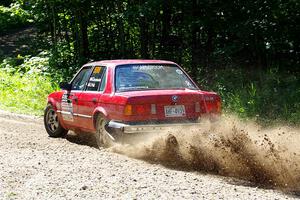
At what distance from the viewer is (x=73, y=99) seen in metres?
9.84

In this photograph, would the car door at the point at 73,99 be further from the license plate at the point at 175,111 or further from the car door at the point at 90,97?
the license plate at the point at 175,111

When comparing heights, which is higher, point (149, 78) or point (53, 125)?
point (149, 78)

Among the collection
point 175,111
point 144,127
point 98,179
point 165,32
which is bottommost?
point 98,179

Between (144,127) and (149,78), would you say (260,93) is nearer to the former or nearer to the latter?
(149,78)

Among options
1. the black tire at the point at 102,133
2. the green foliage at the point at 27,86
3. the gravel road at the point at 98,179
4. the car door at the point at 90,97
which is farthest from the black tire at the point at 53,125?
the green foliage at the point at 27,86

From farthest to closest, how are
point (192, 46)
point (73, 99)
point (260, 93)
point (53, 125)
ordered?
point (192, 46) < point (260, 93) < point (53, 125) < point (73, 99)

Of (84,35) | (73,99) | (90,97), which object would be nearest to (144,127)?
(90,97)

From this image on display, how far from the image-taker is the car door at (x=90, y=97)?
9000mm

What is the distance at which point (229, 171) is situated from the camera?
282 inches

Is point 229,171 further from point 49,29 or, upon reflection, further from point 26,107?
point 49,29

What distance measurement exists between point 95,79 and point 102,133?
107 cm

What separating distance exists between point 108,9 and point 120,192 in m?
14.6

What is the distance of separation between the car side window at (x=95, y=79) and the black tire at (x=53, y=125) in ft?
5.07

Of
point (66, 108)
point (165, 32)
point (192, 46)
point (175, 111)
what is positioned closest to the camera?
point (175, 111)
